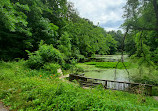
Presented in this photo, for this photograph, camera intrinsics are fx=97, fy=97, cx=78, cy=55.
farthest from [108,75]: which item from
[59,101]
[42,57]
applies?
[59,101]

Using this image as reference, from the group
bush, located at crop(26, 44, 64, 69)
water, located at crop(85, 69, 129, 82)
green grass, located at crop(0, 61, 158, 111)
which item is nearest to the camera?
green grass, located at crop(0, 61, 158, 111)

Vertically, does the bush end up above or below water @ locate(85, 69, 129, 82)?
above

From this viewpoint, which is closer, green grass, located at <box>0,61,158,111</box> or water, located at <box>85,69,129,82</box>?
green grass, located at <box>0,61,158,111</box>

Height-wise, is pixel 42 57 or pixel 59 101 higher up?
pixel 42 57

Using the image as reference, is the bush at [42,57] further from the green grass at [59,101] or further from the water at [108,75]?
the green grass at [59,101]

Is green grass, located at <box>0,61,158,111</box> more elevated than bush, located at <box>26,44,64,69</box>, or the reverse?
bush, located at <box>26,44,64,69</box>

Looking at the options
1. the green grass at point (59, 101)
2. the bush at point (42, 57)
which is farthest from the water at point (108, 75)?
the green grass at point (59, 101)

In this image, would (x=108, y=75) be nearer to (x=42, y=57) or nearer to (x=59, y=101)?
(x=42, y=57)

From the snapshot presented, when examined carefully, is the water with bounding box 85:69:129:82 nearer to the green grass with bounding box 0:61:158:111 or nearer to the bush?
the bush

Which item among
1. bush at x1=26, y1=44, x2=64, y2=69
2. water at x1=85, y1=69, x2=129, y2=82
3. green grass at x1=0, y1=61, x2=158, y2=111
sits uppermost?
bush at x1=26, y1=44, x2=64, y2=69

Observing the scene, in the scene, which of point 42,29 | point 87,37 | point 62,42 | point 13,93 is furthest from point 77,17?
point 13,93

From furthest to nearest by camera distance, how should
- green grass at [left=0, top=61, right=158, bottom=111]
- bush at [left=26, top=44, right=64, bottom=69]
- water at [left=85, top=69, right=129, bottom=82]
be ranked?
water at [left=85, top=69, right=129, bottom=82] < bush at [left=26, top=44, right=64, bottom=69] < green grass at [left=0, top=61, right=158, bottom=111]

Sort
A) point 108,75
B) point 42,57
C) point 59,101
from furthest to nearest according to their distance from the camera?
point 108,75
point 42,57
point 59,101

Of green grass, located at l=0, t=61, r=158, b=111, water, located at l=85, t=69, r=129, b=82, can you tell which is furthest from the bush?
green grass, located at l=0, t=61, r=158, b=111
